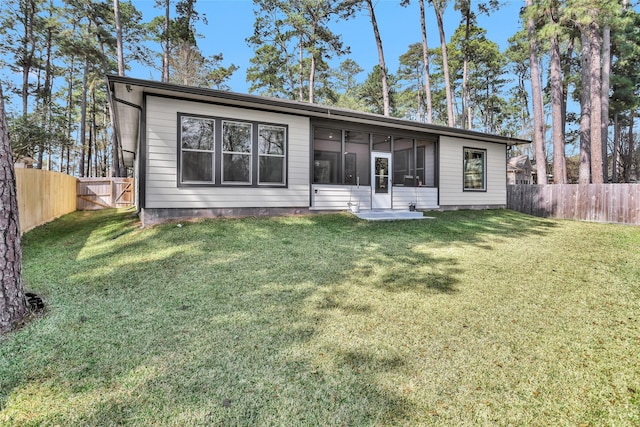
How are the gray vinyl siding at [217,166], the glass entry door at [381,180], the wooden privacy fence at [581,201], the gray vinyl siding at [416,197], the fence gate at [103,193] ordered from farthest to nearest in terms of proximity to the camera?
the fence gate at [103,193] < the gray vinyl siding at [416,197] < the glass entry door at [381,180] < the wooden privacy fence at [581,201] < the gray vinyl siding at [217,166]

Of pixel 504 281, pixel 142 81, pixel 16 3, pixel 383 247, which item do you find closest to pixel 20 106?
pixel 16 3

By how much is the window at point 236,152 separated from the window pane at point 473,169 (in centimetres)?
792

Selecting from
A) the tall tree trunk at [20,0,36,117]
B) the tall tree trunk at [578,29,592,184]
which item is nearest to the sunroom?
the tall tree trunk at [578,29,592,184]

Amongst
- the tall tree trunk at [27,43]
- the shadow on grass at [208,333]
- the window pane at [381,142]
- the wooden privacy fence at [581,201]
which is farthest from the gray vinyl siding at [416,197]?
the tall tree trunk at [27,43]

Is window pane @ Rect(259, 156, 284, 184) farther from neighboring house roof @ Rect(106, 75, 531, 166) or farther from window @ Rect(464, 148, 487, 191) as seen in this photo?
window @ Rect(464, 148, 487, 191)

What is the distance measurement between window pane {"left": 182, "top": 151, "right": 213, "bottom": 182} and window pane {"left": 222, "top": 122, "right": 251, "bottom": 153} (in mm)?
501

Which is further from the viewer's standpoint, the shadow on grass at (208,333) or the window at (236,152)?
the window at (236,152)

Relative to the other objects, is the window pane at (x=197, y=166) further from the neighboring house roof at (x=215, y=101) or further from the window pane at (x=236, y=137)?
the neighboring house roof at (x=215, y=101)

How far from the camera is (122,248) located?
5430 mm

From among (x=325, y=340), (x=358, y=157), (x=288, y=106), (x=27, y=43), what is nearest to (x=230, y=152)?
(x=288, y=106)

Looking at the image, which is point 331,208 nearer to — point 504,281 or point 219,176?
point 219,176

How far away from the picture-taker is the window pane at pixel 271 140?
789 centimetres

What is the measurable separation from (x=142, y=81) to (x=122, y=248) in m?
3.31

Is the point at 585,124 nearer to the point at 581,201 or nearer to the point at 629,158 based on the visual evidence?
the point at 581,201
